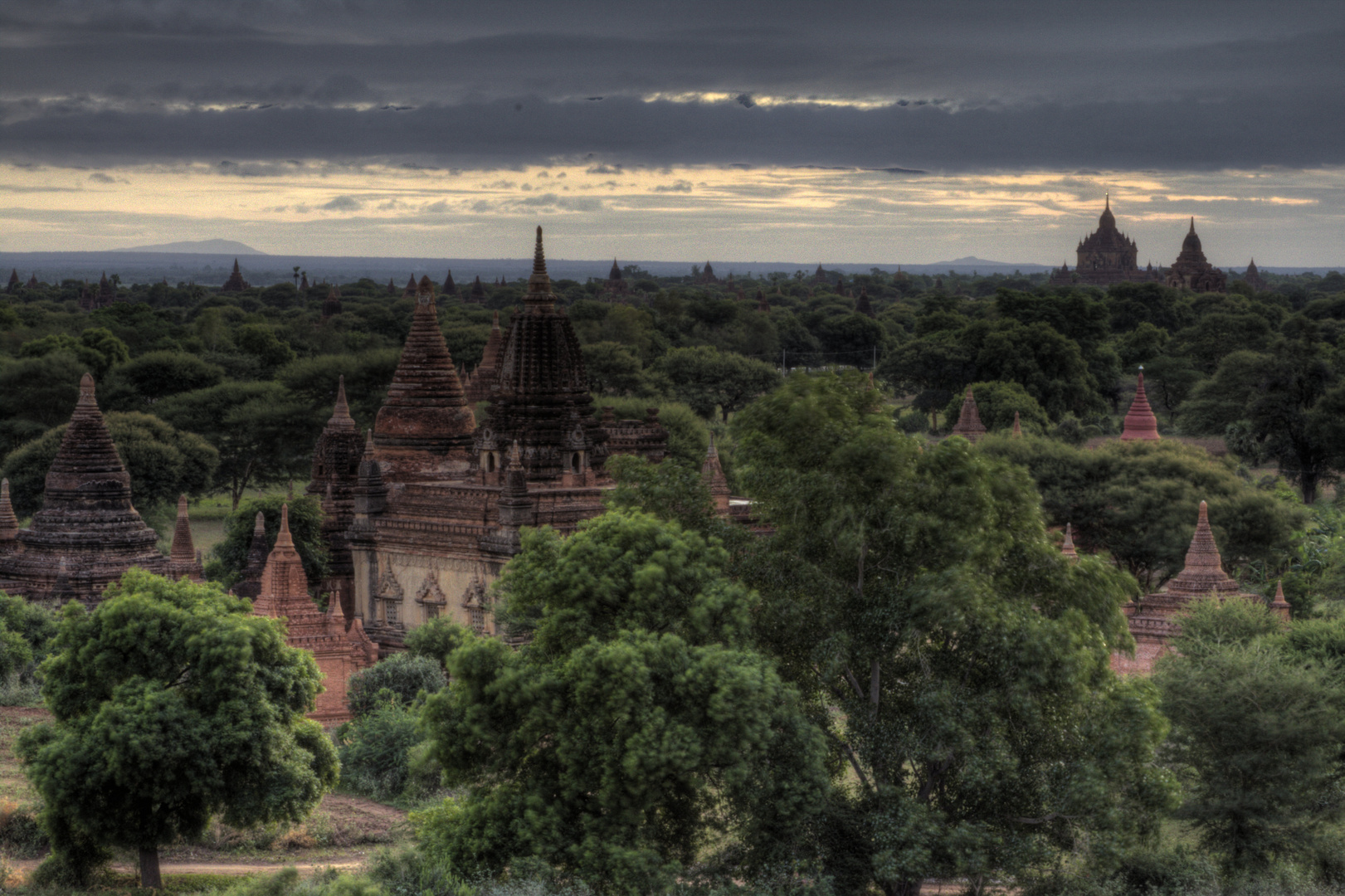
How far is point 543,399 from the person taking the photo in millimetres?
38969

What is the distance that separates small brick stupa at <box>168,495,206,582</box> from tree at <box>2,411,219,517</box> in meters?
21.5

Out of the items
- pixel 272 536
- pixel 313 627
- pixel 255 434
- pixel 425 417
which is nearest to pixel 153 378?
pixel 255 434

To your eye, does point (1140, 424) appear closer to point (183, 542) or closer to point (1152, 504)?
point (1152, 504)

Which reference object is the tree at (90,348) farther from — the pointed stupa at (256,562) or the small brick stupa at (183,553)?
the pointed stupa at (256,562)

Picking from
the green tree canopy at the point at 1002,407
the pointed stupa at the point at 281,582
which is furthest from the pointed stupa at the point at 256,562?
the green tree canopy at the point at 1002,407

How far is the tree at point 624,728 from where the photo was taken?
64.1 feet

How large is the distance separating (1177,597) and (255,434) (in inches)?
1950

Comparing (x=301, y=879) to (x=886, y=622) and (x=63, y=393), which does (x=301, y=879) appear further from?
(x=63, y=393)

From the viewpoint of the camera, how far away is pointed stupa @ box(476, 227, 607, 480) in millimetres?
38312

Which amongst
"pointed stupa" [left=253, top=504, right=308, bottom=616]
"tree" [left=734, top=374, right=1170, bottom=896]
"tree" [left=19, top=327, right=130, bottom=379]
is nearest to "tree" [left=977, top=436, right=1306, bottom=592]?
"pointed stupa" [left=253, top=504, right=308, bottom=616]

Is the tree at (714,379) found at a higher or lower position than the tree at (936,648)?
lower

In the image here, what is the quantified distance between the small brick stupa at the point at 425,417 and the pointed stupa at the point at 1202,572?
53.0 ft

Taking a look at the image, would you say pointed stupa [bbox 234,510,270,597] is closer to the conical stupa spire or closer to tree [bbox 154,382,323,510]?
the conical stupa spire

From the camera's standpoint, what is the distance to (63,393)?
79.2 m
